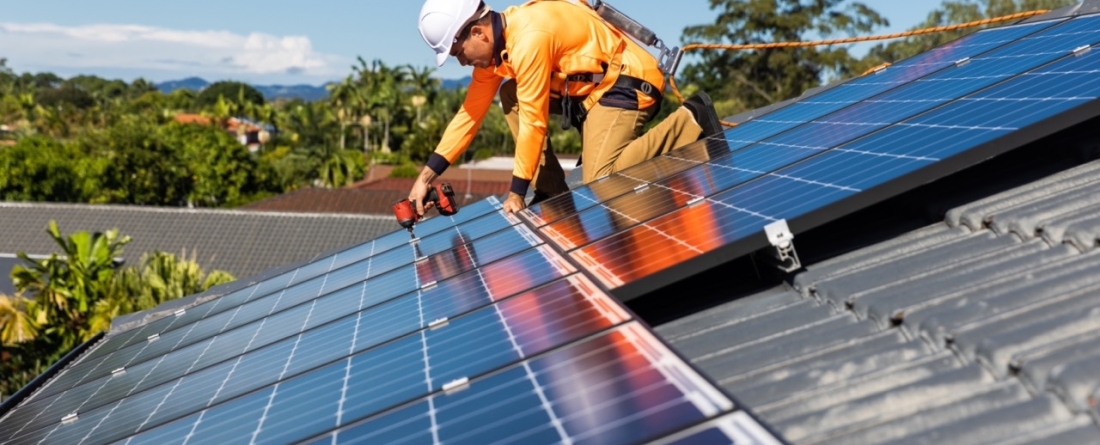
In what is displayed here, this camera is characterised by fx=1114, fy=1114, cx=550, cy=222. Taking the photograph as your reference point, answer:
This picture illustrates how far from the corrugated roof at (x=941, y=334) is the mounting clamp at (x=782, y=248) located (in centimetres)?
10

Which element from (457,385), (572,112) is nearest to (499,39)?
(572,112)

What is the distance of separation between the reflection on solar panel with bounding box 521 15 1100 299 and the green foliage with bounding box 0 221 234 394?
72.3 feet

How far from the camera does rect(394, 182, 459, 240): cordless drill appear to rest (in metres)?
7.69

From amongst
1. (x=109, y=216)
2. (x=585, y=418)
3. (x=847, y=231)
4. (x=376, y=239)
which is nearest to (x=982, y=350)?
(x=585, y=418)

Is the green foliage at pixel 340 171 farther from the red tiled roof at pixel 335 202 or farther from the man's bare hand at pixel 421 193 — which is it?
the man's bare hand at pixel 421 193

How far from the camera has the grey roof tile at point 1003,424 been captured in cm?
296

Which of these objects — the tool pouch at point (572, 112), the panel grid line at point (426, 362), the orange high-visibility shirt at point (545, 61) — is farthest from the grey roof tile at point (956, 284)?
the tool pouch at point (572, 112)

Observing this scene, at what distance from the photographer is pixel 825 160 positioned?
553cm

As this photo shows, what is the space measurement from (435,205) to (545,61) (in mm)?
1502

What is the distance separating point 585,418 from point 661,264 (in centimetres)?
147

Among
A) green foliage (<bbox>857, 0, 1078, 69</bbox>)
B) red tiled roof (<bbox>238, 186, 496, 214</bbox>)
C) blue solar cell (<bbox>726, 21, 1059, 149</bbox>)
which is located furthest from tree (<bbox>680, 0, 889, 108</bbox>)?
blue solar cell (<bbox>726, 21, 1059, 149</bbox>)

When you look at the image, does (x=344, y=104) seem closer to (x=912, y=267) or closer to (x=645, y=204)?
(x=645, y=204)

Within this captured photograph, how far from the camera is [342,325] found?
5.72 m

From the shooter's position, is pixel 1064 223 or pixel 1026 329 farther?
pixel 1064 223
